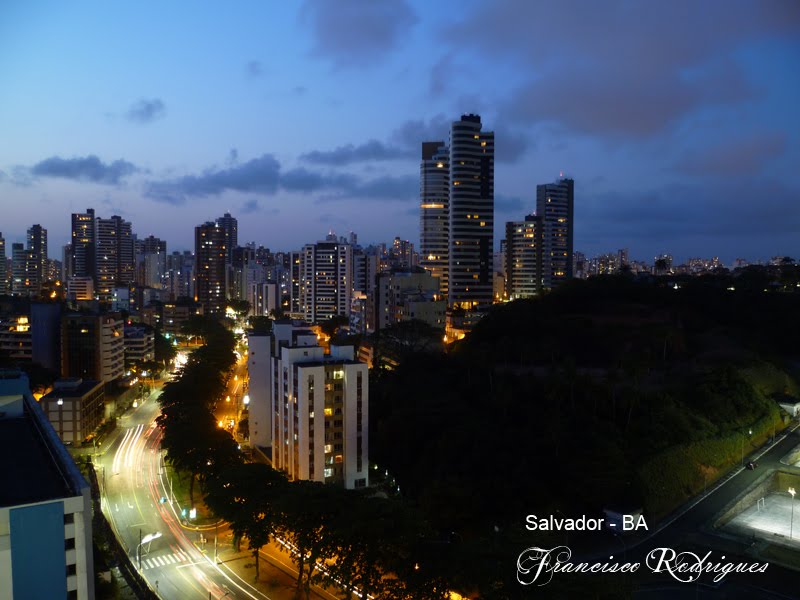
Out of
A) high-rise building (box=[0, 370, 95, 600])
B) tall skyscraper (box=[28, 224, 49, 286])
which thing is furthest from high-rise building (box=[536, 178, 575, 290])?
tall skyscraper (box=[28, 224, 49, 286])

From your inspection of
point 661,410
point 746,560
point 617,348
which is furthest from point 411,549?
point 617,348

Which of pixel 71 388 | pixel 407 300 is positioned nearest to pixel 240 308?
pixel 407 300

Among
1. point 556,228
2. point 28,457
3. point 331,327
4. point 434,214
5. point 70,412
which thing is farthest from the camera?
point 556,228

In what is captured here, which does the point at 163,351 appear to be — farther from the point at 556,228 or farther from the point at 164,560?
the point at 556,228

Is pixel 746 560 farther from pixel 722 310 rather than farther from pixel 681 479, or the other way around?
pixel 722 310

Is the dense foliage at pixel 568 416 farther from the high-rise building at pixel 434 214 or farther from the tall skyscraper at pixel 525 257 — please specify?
the tall skyscraper at pixel 525 257

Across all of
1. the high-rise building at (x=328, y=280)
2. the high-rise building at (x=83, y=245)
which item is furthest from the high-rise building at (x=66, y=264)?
the high-rise building at (x=328, y=280)

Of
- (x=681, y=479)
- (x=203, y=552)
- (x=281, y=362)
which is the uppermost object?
(x=281, y=362)
